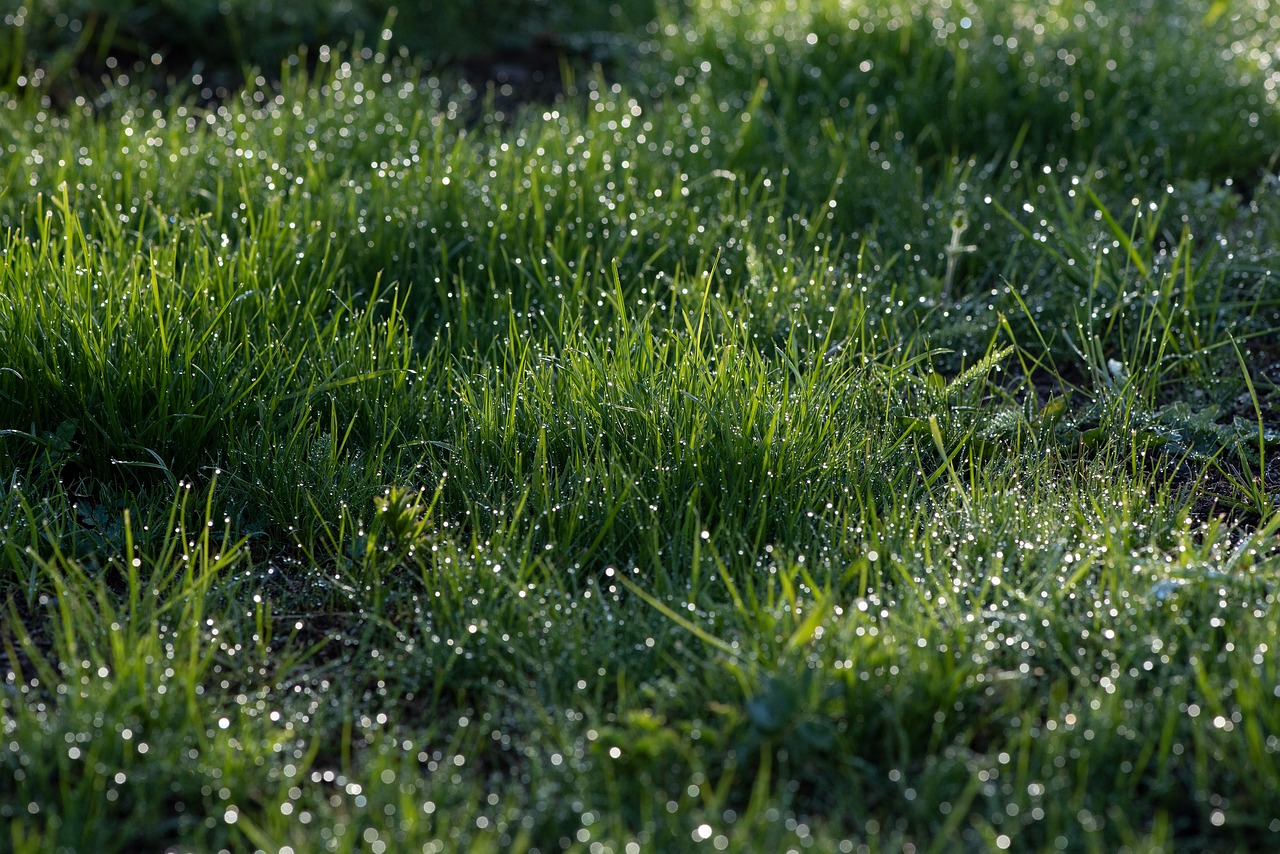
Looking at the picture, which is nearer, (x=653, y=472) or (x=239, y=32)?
(x=653, y=472)

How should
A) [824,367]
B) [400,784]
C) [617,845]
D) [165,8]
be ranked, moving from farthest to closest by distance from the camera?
[165,8], [824,367], [400,784], [617,845]

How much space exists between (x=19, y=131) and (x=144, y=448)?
1.92 metres

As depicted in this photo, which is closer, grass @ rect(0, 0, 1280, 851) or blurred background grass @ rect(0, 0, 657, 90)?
grass @ rect(0, 0, 1280, 851)

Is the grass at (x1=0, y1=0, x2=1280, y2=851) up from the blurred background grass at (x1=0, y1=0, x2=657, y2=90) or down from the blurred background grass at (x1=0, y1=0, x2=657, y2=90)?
down

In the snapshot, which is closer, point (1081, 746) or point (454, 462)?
point (1081, 746)

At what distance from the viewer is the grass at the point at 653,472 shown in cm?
165

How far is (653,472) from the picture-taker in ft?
7.45

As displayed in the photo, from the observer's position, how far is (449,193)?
10.5 ft

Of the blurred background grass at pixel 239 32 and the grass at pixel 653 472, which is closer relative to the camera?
the grass at pixel 653 472

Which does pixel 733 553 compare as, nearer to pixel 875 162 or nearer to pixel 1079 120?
pixel 875 162

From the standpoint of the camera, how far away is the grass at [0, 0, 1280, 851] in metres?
1.65

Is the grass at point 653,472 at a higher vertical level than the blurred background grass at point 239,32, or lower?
lower

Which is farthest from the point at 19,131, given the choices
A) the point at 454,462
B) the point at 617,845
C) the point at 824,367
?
the point at 617,845

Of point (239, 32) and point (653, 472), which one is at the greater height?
point (239, 32)
